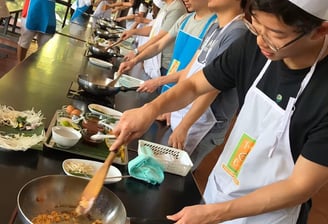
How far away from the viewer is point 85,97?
1989mm

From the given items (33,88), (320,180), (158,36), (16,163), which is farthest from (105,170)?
(158,36)

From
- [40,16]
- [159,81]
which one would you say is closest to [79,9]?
[40,16]

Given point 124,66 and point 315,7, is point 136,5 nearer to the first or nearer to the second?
A: point 124,66

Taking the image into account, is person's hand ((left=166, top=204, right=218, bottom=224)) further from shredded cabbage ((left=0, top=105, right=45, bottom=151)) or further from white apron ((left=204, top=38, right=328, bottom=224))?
shredded cabbage ((left=0, top=105, right=45, bottom=151))

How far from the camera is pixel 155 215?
1.18m

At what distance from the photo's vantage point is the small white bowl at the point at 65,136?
1332mm

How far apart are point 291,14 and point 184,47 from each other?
156 centimetres

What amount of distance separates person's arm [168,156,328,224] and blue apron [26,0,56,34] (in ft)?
12.7

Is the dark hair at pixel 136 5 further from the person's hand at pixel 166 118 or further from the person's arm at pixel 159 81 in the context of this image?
the person's hand at pixel 166 118

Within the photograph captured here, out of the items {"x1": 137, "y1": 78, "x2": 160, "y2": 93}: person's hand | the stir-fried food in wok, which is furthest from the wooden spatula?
{"x1": 137, "y1": 78, "x2": 160, "y2": 93}: person's hand

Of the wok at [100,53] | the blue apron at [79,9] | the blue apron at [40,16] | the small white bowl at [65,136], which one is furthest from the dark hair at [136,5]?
the small white bowl at [65,136]

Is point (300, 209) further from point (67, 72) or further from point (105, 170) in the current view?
point (67, 72)

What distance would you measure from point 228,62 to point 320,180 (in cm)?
55

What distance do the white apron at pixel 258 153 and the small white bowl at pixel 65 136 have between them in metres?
0.53
